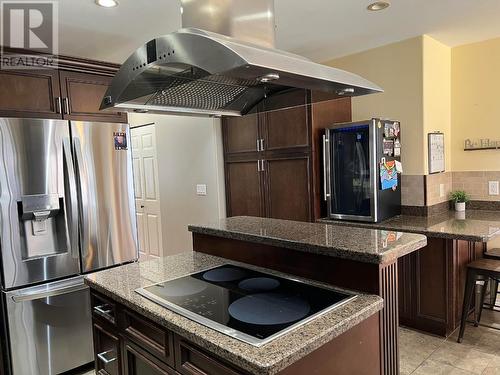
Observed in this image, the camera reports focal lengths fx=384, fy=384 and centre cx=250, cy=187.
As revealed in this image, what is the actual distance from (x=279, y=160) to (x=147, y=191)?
92.6 inches

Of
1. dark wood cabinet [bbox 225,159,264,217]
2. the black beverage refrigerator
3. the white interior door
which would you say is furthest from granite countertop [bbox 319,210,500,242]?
the white interior door

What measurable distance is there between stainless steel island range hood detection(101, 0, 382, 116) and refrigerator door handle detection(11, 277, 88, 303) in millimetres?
1531

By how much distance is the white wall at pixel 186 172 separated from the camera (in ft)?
14.1

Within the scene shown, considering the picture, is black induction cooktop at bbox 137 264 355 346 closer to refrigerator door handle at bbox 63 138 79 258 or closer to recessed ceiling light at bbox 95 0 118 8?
refrigerator door handle at bbox 63 138 79 258

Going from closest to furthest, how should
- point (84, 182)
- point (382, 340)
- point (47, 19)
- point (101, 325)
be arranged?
point (382, 340)
point (101, 325)
point (47, 19)
point (84, 182)

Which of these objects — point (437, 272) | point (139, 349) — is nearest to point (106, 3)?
point (139, 349)

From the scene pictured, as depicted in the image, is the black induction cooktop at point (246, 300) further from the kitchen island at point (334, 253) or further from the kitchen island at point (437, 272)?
the kitchen island at point (437, 272)

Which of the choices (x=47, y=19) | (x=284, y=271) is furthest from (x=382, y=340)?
(x=47, y=19)

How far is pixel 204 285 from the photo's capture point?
179 cm

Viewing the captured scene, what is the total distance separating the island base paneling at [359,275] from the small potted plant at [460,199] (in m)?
2.39

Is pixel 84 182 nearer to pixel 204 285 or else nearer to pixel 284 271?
pixel 204 285

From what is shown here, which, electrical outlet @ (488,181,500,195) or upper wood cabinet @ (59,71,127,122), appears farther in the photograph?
electrical outlet @ (488,181,500,195)

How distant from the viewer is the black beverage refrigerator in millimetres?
3195

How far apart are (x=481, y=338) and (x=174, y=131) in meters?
3.71
